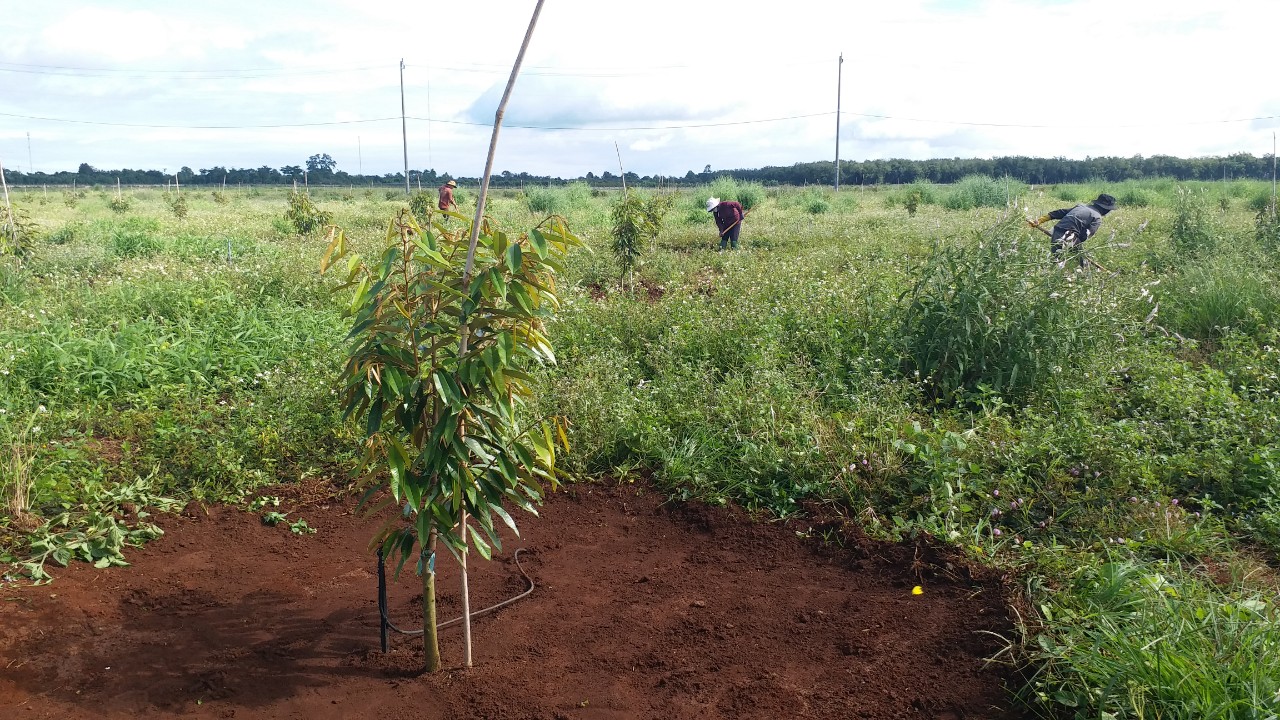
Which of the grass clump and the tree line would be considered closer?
the grass clump

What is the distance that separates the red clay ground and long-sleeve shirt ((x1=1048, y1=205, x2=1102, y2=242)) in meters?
6.50

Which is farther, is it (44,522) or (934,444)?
(934,444)

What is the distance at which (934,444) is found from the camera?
14.1 ft

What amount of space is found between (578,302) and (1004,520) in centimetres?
511

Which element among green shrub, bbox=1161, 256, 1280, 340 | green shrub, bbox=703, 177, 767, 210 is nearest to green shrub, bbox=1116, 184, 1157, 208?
green shrub, bbox=703, 177, 767, 210

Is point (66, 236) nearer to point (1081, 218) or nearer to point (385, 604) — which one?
point (385, 604)

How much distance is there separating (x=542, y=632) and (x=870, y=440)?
2210 millimetres

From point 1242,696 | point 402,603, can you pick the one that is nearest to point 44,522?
point 402,603

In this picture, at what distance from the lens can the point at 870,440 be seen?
15.1 feet

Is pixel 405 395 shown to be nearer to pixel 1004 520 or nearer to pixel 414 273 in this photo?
pixel 414 273

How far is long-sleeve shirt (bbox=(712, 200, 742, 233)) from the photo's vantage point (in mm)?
13664

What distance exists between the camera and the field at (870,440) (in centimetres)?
293

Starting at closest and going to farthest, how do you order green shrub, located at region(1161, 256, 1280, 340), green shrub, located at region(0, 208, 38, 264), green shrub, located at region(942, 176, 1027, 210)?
green shrub, located at region(1161, 256, 1280, 340) < green shrub, located at region(0, 208, 38, 264) < green shrub, located at region(942, 176, 1027, 210)

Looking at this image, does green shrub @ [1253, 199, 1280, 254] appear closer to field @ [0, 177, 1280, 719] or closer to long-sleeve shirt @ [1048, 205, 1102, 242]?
long-sleeve shirt @ [1048, 205, 1102, 242]
